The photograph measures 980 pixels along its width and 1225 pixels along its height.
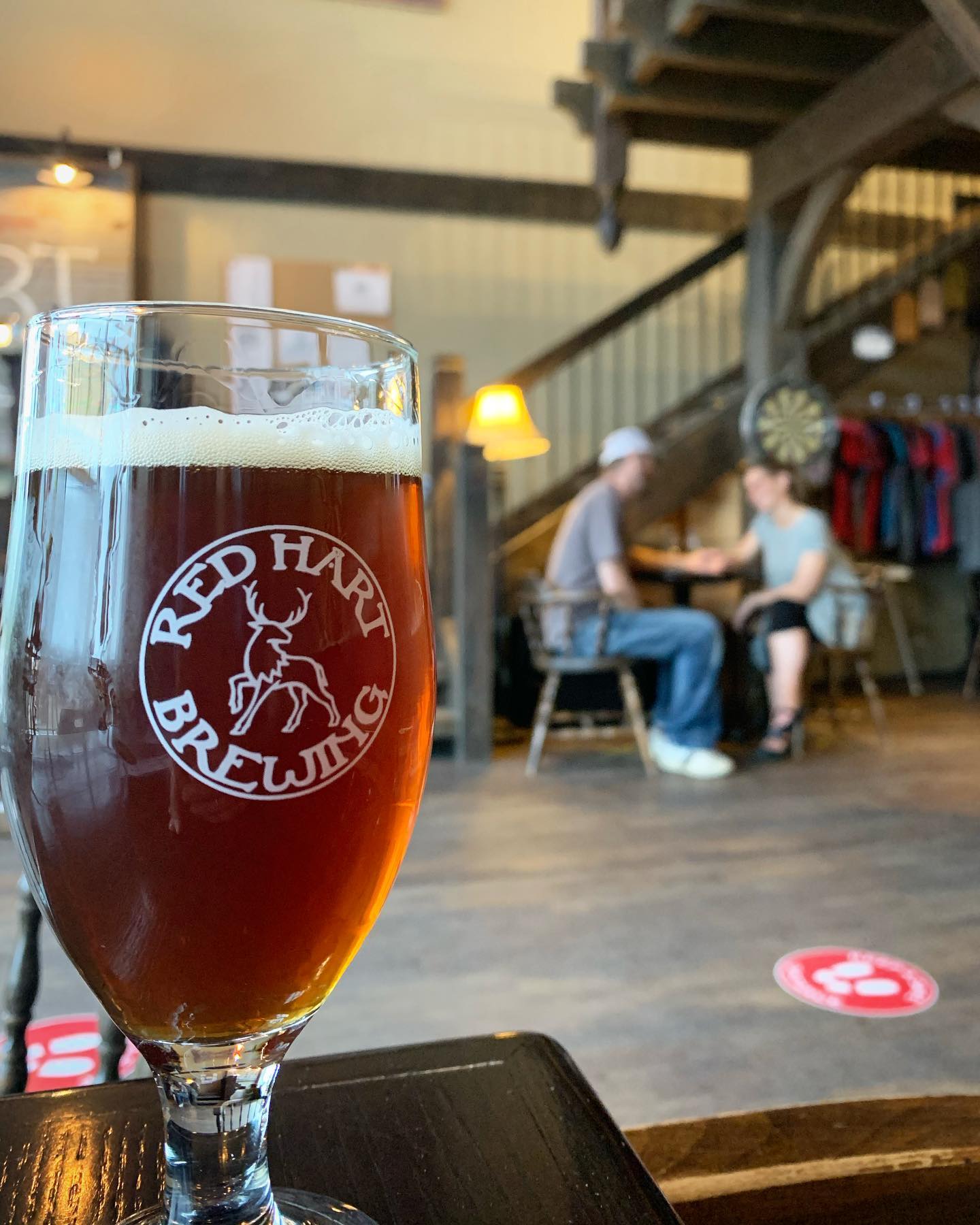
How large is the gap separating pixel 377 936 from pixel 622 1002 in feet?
2.06

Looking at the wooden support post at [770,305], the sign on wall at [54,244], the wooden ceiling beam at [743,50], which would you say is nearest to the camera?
the wooden ceiling beam at [743,50]

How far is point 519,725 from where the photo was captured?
5309 millimetres

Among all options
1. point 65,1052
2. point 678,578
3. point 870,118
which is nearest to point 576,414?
point 678,578

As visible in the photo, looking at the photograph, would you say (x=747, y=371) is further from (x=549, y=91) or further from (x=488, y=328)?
(x=549, y=91)

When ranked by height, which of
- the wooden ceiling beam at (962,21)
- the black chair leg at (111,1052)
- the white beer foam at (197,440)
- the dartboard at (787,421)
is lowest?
the black chair leg at (111,1052)

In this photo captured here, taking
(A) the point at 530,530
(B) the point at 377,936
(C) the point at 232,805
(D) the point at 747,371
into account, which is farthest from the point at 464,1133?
(D) the point at 747,371

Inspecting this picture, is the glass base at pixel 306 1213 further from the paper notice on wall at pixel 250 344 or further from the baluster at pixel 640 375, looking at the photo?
the baluster at pixel 640 375

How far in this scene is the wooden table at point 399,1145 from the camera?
438 millimetres

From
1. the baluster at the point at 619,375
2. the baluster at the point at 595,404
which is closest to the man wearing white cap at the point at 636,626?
the baluster at the point at 595,404

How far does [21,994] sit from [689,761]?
3.45 metres

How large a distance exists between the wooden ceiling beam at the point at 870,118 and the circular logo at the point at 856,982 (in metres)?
3.62

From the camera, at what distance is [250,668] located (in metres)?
0.40

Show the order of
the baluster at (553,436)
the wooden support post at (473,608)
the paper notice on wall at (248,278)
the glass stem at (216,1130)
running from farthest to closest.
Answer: the baluster at (553,436)
the paper notice on wall at (248,278)
the wooden support post at (473,608)
the glass stem at (216,1130)

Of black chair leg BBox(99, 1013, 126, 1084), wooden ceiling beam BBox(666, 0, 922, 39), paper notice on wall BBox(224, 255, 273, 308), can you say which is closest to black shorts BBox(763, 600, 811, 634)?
wooden ceiling beam BBox(666, 0, 922, 39)
